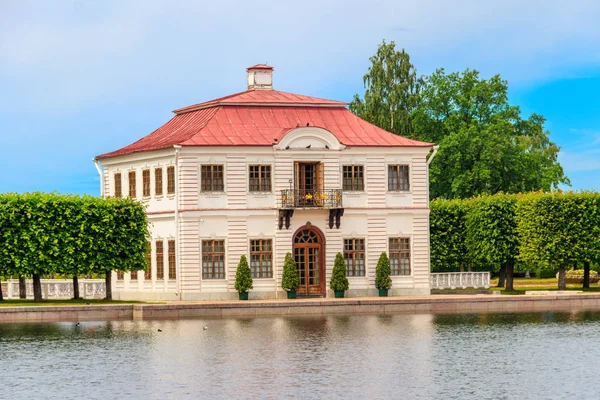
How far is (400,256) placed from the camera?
67438 mm

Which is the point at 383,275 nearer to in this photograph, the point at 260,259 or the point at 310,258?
the point at 310,258

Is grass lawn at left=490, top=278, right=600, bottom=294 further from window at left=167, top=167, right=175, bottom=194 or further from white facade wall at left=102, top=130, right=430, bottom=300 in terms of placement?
window at left=167, top=167, right=175, bottom=194

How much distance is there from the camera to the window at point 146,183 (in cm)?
6725

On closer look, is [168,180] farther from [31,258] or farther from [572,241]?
[572,241]

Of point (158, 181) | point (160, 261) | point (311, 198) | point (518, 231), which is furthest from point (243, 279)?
point (518, 231)

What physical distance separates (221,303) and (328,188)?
9982 millimetres

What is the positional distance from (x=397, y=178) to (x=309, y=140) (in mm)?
5309

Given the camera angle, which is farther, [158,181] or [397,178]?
[397,178]

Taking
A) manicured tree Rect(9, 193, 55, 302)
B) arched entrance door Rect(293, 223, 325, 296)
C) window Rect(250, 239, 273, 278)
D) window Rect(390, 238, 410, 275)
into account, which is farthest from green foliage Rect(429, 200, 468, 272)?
manicured tree Rect(9, 193, 55, 302)

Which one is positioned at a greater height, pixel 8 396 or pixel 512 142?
pixel 512 142

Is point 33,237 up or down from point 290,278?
up

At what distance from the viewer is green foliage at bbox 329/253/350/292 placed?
64.6m

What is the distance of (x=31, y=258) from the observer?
198 ft

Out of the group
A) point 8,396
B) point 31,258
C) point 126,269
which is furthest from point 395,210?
point 8,396
